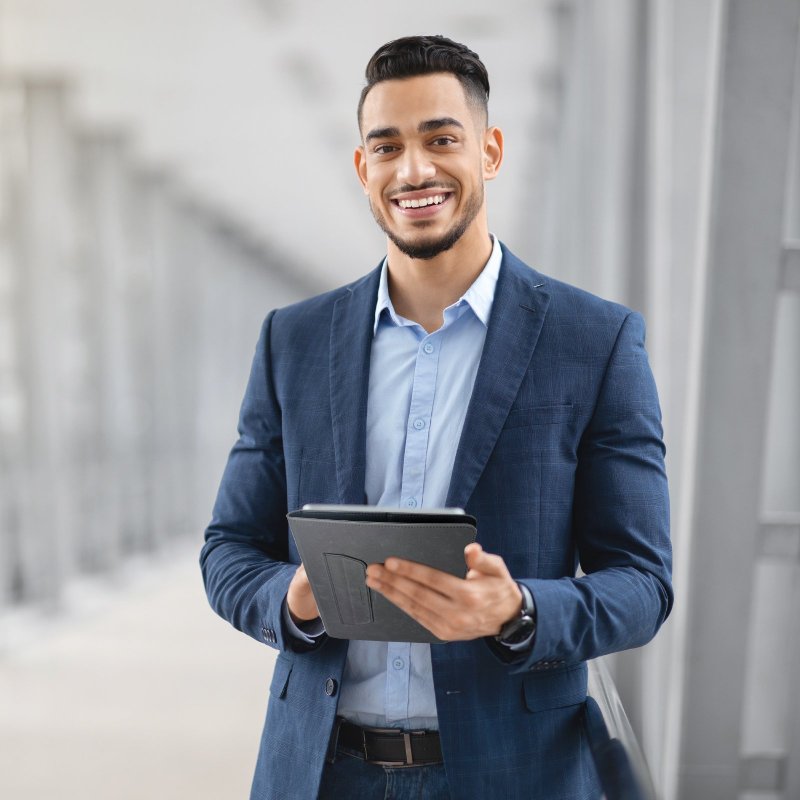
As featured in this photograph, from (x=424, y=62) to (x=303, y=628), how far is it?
3.21 feet

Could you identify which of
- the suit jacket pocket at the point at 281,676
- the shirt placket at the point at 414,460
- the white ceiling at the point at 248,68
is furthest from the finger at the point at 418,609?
the white ceiling at the point at 248,68

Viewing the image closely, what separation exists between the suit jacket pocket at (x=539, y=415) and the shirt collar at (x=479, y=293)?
192 millimetres

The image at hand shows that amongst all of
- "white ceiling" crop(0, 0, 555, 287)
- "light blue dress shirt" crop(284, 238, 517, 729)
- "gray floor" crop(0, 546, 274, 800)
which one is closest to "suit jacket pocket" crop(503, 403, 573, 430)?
"light blue dress shirt" crop(284, 238, 517, 729)

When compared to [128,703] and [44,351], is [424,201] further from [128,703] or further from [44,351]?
[44,351]

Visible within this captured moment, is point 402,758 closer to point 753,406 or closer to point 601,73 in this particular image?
point 753,406

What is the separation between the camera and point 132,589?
10.5m

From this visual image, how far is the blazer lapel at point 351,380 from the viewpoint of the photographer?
1.70 meters

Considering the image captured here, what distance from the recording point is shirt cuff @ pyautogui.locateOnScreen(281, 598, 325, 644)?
1.63m

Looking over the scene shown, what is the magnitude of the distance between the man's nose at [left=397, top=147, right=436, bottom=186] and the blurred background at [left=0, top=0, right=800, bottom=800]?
164 centimetres

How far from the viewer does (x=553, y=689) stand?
1629mm

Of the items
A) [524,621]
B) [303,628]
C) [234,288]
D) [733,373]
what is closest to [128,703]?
[733,373]

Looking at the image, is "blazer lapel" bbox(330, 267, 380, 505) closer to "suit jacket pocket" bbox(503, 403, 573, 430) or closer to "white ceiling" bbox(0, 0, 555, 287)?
"suit jacket pocket" bbox(503, 403, 573, 430)

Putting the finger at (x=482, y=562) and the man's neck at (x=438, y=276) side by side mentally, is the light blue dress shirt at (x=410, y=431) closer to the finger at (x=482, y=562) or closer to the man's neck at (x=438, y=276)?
the man's neck at (x=438, y=276)

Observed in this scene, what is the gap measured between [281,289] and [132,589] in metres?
→ 12.2
